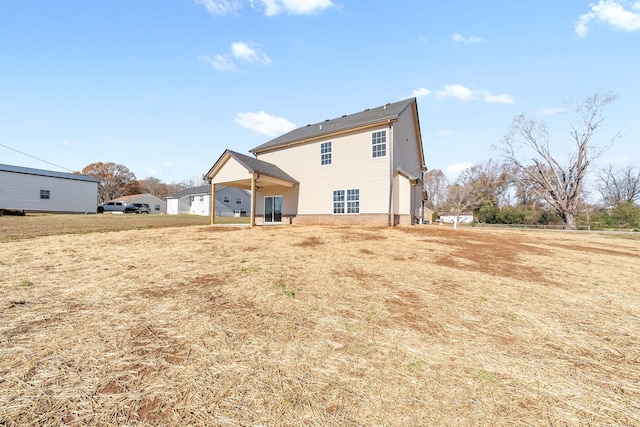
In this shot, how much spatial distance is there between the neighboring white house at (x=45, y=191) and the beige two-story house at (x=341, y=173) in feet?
87.0

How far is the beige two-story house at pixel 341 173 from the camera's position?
1359 centimetres

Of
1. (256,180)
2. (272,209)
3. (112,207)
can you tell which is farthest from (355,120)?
(112,207)

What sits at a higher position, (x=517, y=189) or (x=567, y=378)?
(x=517, y=189)

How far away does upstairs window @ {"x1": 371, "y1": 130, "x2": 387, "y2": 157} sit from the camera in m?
13.6

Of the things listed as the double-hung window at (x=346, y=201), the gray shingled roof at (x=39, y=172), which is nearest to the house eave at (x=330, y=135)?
the double-hung window at (x=346, y=201)

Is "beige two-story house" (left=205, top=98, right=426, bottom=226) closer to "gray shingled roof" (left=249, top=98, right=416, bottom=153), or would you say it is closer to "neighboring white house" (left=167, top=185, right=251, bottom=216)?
"gray shingled roof" (left=249, top=98, right=416, bottom=153)

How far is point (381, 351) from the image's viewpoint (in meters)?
2.44

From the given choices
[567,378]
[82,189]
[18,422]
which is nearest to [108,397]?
[18,422]

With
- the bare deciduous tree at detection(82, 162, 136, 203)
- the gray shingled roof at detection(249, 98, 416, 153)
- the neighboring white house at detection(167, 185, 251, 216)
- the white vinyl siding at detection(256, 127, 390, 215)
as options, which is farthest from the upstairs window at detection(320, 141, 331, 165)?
A: the bare deciduous tree at detection(82, 162, 136, 203)

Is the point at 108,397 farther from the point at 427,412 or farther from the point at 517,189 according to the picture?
the point at 517,189

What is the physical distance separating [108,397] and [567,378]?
3.71m

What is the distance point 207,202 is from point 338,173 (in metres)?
31.4

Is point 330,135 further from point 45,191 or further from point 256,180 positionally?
point 45,191

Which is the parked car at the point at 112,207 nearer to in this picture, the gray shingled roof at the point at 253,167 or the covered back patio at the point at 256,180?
the covered back patio at the point at 256,180
